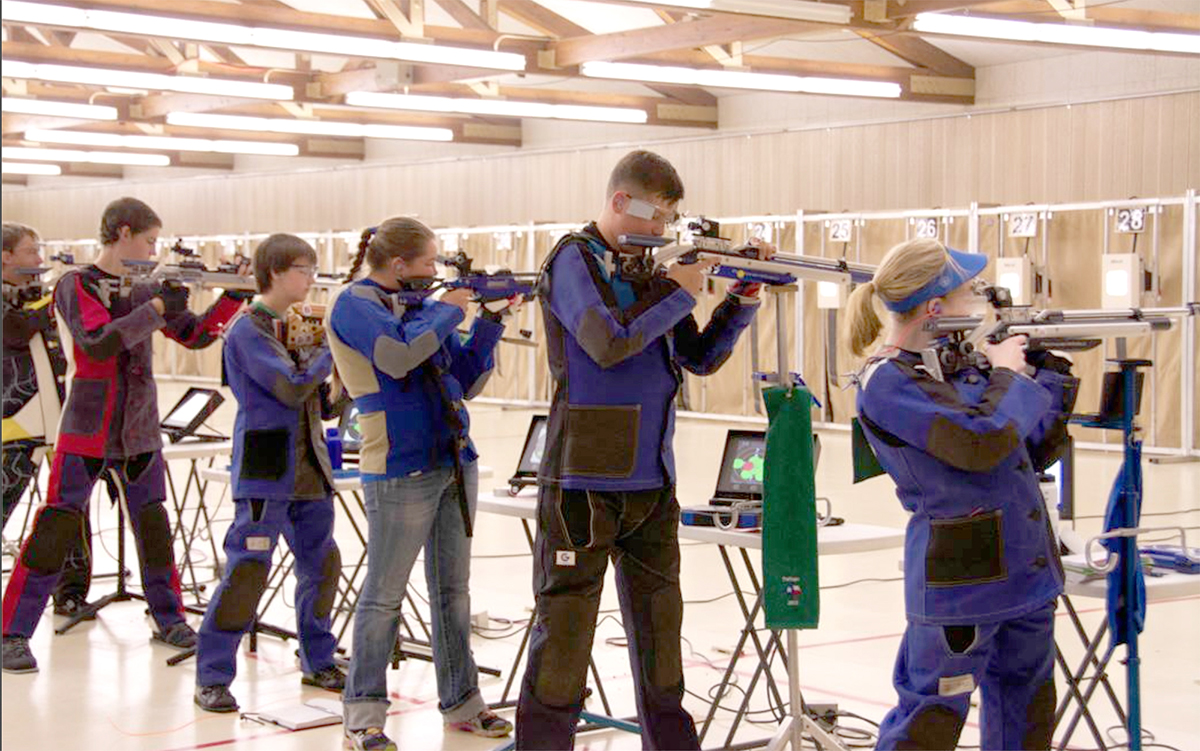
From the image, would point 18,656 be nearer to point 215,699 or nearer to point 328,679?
point 215,699

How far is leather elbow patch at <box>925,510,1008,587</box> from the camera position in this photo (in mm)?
2869

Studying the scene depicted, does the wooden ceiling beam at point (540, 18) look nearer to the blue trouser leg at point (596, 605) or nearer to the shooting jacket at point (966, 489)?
the blue trouser leg at point (596, 605)

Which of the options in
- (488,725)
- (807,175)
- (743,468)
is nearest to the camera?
(488,725)

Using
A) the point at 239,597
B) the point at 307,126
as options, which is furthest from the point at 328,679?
the point at 307,126

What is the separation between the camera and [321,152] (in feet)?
65.0

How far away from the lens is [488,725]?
436 centimetres

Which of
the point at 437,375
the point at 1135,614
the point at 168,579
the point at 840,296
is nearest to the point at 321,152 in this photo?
the point at 840,296

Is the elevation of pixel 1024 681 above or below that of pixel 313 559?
above

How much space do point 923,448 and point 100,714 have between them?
121 inches

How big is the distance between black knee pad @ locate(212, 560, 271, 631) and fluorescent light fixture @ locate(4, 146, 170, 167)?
53.0ft

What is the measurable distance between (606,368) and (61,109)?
42.7ft

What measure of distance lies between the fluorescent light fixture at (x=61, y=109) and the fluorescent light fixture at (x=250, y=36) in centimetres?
497

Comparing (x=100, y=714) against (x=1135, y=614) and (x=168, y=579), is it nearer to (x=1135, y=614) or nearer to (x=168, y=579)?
(x=168, y=579)

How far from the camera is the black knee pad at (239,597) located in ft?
15.4
